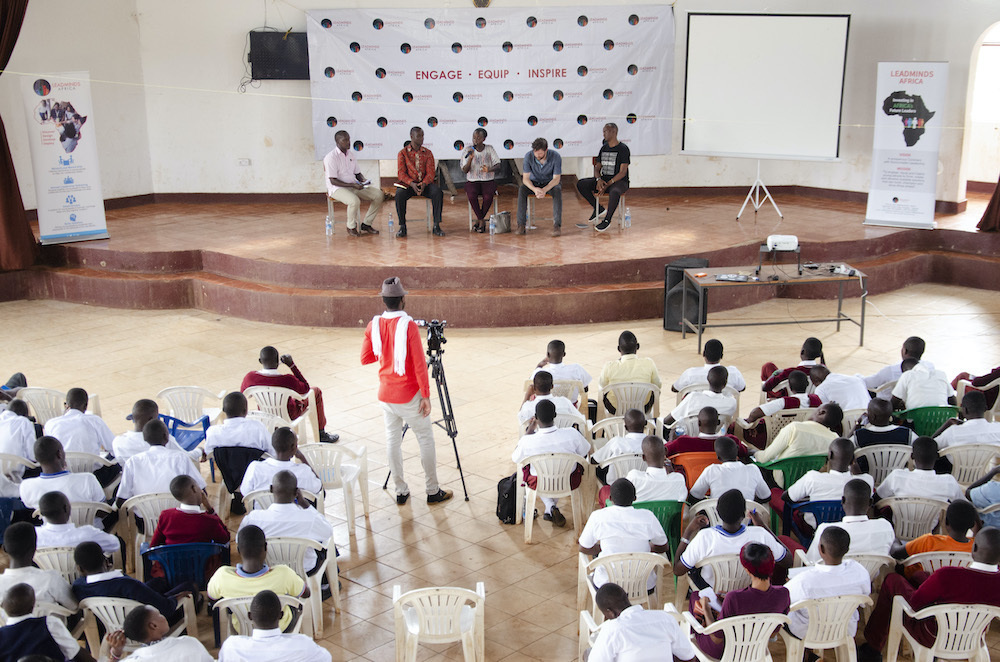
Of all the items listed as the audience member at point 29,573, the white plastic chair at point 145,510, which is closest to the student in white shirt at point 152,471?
the white plastic chair at point 145,510

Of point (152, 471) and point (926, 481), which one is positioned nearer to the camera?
point (926, 481)

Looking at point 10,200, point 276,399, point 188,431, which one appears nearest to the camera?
point 188,431

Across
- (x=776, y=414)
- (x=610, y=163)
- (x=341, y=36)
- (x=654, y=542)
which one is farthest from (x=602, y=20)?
(x=654, y=542)

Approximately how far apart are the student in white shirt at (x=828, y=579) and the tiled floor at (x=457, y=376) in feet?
1.95

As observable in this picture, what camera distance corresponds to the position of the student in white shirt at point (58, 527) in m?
4.69

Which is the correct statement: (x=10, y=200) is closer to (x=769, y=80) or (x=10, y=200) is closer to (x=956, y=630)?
(x=769, y=80)

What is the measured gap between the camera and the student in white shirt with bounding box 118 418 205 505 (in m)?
5.37

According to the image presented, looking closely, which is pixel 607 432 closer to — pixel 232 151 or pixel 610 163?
pixel 610 163

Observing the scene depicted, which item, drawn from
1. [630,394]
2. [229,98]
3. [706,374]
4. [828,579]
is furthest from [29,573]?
[229,98]

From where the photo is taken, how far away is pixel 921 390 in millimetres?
6371

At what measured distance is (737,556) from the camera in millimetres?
4496

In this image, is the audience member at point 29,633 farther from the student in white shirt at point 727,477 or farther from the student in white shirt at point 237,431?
the student in white shirt at point 727,477

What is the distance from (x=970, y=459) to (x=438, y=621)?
3262mm

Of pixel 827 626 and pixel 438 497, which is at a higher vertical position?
pixel 827 626
